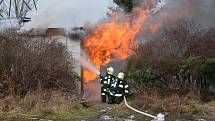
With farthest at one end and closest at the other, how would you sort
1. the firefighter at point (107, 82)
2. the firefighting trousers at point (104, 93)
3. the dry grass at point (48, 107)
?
the firefighting trousers at point (104, 93), the firefighter at point (107, 82), the dry grass at point (48, 107)

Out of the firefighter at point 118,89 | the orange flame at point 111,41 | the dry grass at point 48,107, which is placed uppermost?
the orange flame at point 111,41

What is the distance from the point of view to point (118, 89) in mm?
16391

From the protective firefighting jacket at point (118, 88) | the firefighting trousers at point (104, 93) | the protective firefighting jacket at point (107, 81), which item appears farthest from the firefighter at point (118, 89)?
the firefighting trousers at point (104, 93)

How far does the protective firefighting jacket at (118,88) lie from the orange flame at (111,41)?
7.71 ft

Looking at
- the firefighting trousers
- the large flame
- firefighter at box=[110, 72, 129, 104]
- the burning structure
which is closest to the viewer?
firefighter at box=[110, 72, 129, 104]

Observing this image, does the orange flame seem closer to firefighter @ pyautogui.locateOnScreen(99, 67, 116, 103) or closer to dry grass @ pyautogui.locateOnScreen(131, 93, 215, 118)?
firefighter @ pyautogui.locateOnScreen(99, 67, 116, 103)

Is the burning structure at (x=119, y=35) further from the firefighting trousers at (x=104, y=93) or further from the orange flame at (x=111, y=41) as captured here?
the firefighting trousers at (x=104, y=93)

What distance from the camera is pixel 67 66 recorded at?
16.5 meters

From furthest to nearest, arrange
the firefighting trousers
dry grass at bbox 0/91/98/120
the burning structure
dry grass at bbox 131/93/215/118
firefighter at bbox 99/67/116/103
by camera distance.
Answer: the burning structure, the firefighting trousers, firefighter at bbox 99/67/116/103, dry grass at bbox 0/91/98/120, dry grass at bbox 131/93/215/118

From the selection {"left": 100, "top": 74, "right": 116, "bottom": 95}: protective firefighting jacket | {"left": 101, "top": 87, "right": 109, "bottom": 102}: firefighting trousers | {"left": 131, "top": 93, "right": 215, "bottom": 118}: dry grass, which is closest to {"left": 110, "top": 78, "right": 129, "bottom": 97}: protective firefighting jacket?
{"left": 100, "top": 74, "right": 116, "bottom": 95}: protective firefighting jacket

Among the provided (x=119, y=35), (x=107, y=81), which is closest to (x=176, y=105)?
(x=107, y=81)

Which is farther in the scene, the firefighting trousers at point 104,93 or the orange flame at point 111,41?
the orange flame at point 111,41

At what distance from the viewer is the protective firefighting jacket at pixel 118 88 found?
16312mm

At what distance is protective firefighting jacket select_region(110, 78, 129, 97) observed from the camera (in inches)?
A: 642
